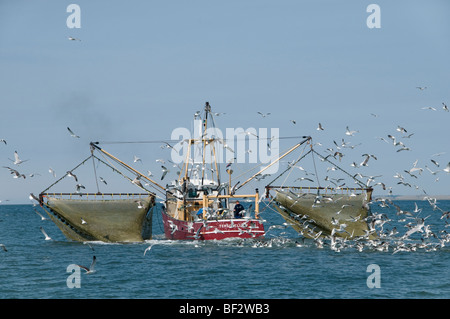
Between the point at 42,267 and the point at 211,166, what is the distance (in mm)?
19811

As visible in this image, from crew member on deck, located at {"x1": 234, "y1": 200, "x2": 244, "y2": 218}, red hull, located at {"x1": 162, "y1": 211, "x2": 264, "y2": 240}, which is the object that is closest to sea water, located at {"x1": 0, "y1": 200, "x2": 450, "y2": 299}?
red hull, located at {"x1": 162, "y1": 211, "x2": 264, "y2": 240}

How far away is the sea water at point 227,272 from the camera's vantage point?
31266 millimetres

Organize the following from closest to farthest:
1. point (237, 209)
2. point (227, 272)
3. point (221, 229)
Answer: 1. point (227, 272)
2. point (221, 229)
3. point (237, 209)

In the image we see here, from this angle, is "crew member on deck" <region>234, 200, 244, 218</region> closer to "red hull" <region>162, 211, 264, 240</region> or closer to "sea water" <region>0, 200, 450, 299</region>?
"red hull" <region>162, 211, 264, 240</region>

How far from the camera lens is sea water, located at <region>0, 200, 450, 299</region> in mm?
31266

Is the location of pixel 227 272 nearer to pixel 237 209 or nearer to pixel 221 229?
pixel 221 229

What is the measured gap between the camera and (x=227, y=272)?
36.7m

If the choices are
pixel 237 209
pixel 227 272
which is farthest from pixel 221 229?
pixel 227 272

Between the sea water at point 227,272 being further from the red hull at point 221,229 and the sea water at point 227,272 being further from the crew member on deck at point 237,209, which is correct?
the crew member on deck at point 237,209

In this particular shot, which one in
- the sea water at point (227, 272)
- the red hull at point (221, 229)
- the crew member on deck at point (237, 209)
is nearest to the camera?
the sea water at point (227, 272)

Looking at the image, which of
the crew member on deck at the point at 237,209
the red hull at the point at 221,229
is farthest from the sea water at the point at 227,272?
the crew member on deck at the point at 237,209

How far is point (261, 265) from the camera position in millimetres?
39312

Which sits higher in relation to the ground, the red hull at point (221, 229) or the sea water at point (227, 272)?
the red hull at point (221, 229)
